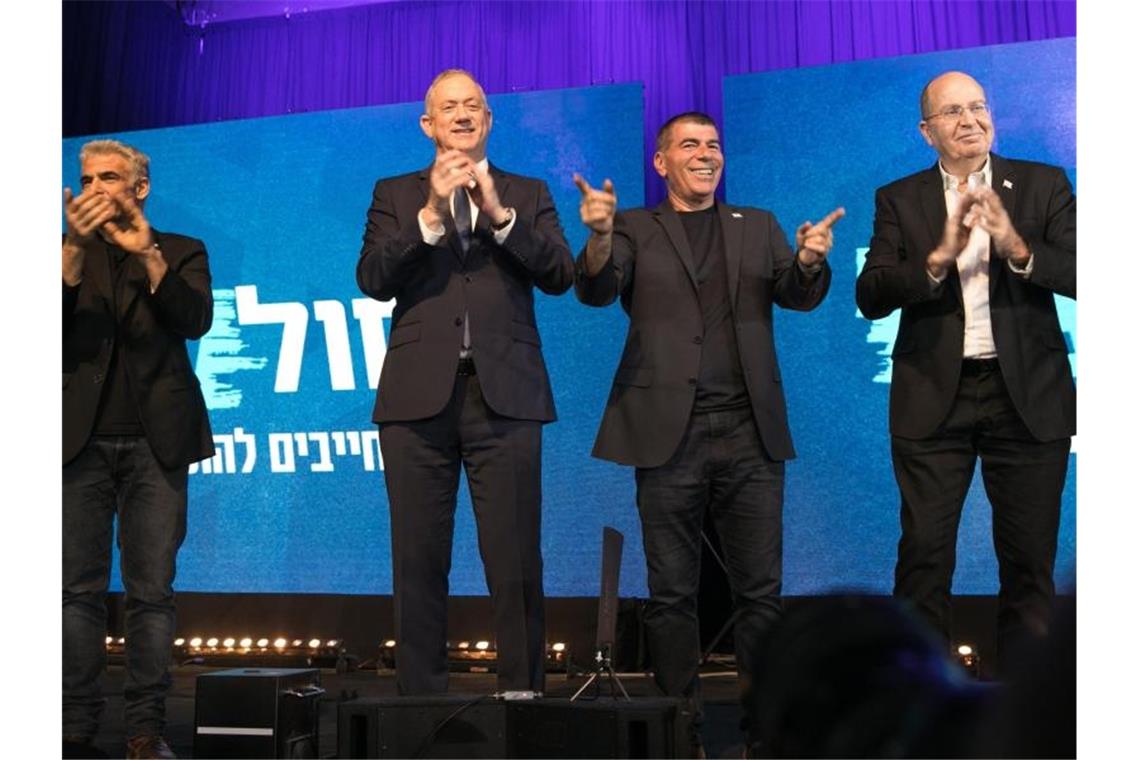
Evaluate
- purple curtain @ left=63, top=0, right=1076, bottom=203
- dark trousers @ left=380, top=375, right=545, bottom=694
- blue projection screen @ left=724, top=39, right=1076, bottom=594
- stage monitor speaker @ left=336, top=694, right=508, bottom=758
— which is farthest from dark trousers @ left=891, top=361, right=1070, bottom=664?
purple curtain @ left=63, top=0, right=1076, bottom=203

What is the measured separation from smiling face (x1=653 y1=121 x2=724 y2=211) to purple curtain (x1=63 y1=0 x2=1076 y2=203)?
154 centimetres

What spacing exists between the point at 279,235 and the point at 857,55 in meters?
2.80

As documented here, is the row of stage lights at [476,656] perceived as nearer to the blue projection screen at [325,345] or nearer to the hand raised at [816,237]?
the blue projection screen at [325,345]

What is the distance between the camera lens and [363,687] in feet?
16.1

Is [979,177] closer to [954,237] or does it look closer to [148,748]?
[954,237]

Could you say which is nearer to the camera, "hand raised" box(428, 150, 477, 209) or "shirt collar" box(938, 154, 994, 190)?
"hand raised" box(428, 150, 477, 209)

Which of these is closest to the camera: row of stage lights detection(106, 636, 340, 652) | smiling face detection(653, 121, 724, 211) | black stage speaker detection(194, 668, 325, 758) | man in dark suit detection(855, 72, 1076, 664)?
black stage speaker detection(194, 668, 325, 758)

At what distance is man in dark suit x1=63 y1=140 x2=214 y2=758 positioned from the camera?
10.9ft

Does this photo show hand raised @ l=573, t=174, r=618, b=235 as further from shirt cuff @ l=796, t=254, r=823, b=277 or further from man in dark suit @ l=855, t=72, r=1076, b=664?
man in dark suit @ l=855, t=72, r=1076, b=664

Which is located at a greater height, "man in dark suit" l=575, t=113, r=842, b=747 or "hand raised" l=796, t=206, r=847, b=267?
"hand raised" l=796, t=206, r=847, b=267

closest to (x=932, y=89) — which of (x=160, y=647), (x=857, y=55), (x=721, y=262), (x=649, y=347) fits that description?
(x=721, y=262)

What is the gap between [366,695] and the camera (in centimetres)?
422

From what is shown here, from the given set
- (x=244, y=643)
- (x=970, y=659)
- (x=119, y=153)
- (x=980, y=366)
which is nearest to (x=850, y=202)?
(x=980, y=366)

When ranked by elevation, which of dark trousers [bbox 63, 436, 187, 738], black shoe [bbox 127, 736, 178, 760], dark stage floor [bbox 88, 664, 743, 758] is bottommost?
dark stage floor [bbox 88, 664, 743, 758]
